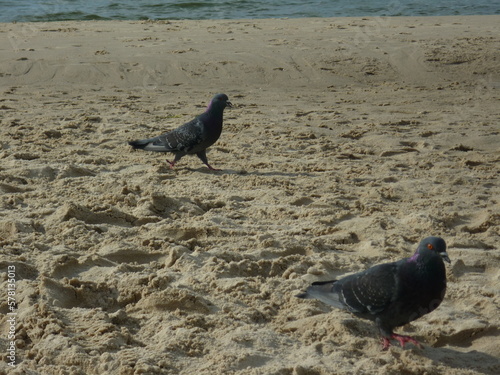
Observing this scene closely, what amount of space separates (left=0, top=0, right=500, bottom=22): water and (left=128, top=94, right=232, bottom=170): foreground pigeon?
10.5 metres

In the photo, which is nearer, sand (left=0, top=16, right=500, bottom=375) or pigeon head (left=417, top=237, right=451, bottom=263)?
pigeon head (left=417, top=237, right=451, bottom=263)

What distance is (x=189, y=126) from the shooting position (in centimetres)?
614

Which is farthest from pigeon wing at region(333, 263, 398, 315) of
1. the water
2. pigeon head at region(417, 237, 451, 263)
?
the water

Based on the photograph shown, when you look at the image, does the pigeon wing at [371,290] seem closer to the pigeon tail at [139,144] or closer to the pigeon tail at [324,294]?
the pigeon tail at [324,294]

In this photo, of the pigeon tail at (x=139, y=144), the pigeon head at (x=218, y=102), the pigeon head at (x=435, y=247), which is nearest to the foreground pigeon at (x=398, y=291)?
the pigeon head at (x=435, y=247)

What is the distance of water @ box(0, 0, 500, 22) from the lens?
54.2ft

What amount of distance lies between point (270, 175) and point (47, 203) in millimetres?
1827

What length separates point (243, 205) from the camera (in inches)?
204

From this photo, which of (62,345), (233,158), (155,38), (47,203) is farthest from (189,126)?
(155,38)

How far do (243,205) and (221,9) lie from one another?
516 inches

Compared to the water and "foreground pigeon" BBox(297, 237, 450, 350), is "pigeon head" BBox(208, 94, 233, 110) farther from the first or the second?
the water

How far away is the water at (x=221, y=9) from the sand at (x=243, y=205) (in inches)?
246

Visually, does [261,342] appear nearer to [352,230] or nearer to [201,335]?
[201,335]

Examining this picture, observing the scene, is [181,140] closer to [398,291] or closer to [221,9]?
[398,291]
